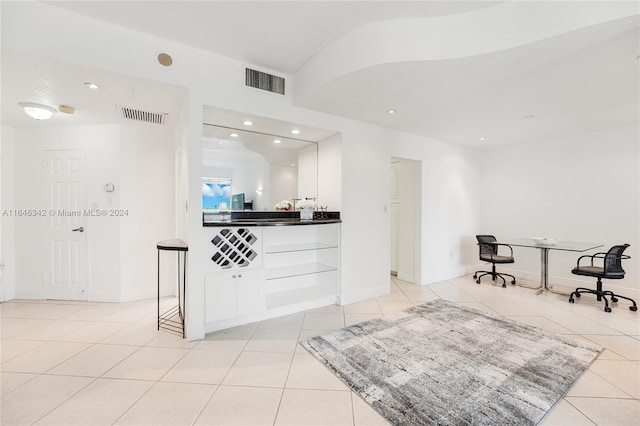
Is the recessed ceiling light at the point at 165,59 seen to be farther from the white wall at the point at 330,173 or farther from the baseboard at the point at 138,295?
the baseboard at the point at 138,295

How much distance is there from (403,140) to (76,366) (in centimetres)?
471

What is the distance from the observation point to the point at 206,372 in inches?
83.5

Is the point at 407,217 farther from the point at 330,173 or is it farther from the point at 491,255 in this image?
the point at 330,173

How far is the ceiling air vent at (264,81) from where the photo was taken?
2.86 m

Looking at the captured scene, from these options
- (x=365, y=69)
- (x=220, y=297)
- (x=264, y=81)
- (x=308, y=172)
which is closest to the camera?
(x=365, y=69)

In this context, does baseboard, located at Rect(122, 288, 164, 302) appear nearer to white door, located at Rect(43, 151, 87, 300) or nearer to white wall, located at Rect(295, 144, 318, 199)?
white door, located at Rect(43, 151, 87, 300)

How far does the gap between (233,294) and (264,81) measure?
2379mm

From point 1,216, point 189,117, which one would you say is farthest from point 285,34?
point 1,216

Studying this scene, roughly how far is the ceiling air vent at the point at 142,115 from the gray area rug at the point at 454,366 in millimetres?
3255

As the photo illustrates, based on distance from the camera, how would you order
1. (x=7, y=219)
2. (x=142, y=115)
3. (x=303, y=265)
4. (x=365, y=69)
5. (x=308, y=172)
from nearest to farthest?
(x=365, y=69), (x=142, y=115), (x=7, y=219), (x=303, y=265), (x=308, y=172)

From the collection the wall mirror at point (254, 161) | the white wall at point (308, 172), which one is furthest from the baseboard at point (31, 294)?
the white wall at point (308, 172)

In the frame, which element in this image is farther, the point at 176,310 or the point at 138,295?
the point at 138,295

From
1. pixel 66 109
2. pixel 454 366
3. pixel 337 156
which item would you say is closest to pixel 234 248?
pixel 337 156

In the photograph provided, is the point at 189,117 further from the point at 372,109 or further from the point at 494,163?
the point at 494,163
